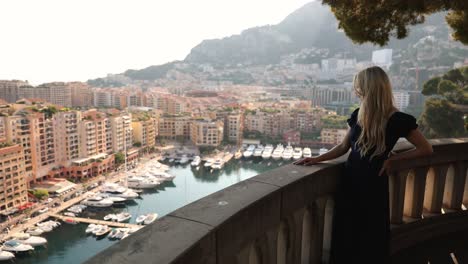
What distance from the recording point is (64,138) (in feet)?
82.0

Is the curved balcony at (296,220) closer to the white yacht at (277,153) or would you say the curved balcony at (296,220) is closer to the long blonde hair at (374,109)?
the long blonde hair at (374,109)

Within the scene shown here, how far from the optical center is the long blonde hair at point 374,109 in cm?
100

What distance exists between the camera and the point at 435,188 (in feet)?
4.94

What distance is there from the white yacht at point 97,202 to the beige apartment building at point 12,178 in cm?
291

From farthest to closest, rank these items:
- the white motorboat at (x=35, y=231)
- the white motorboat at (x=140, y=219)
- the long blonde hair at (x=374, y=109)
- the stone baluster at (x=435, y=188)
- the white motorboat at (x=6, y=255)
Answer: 1. the white motorboat at (x=140, y=219)
2. the white motorboat at (x=35, y=231)
3. the white motorboat at (x=6, y=255)
4. the stone baluster at (x=435, y=188)
5. the long blonde hair at (x=374, y=109)

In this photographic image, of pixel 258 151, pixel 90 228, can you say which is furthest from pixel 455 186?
pixel 258 151

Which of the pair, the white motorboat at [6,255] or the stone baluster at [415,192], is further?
the white motorboat at [6,255]

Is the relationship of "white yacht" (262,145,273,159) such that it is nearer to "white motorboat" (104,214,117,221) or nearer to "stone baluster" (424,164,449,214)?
"white motorboat" (104,214,117,221)

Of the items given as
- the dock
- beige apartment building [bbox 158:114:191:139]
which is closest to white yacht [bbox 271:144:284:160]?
beige apartment building [bbox 158:114:191:139]

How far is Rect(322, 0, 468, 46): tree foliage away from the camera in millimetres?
1938

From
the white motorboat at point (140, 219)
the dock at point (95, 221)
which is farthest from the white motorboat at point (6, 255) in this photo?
the white motorboat at point (140, 219)

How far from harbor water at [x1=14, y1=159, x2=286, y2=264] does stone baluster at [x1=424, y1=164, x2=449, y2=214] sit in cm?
838

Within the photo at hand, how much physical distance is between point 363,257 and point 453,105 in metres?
5.60

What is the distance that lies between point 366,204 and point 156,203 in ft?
67.6
